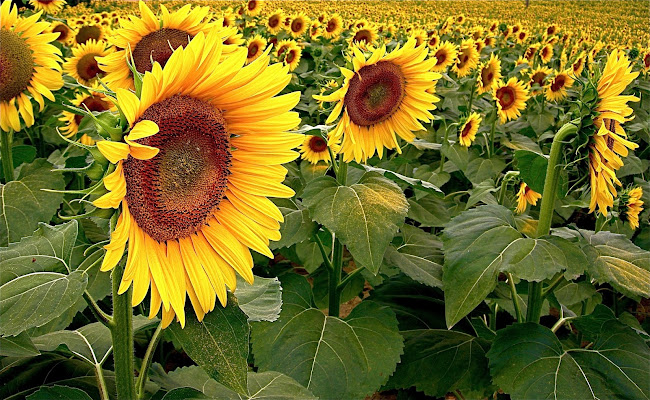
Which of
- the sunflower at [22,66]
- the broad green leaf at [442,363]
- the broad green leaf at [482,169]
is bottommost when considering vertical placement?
the broad green leaf at [482,169]

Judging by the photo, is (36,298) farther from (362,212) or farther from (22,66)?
(22,66)

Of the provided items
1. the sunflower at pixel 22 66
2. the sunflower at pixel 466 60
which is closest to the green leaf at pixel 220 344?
the sunflower at pixel 22 66

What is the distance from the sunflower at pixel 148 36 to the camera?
1.86m

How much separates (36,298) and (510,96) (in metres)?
3.79

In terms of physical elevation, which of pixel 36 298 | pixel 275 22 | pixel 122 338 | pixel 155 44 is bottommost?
pixel 275 22

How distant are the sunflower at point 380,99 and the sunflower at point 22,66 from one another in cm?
Result: 96

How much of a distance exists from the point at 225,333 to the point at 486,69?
13.4 feet

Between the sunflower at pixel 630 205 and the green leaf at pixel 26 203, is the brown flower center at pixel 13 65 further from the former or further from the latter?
the sunflower at pixel 630 205

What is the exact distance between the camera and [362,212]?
5.93ft

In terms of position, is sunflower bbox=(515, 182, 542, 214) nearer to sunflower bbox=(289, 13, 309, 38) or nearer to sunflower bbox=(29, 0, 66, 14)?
sunflower bbox=(29, 0, 66, 14)

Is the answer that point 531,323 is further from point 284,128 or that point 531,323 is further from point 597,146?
point 284,128

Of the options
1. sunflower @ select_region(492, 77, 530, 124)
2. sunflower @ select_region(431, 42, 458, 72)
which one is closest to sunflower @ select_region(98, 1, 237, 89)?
sunflower @ select_region(492, 77, 530, 124)

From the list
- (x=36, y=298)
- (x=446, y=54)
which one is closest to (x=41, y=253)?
(x=36, y=298)

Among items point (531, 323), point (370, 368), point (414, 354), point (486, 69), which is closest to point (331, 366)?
point (370, 368)
